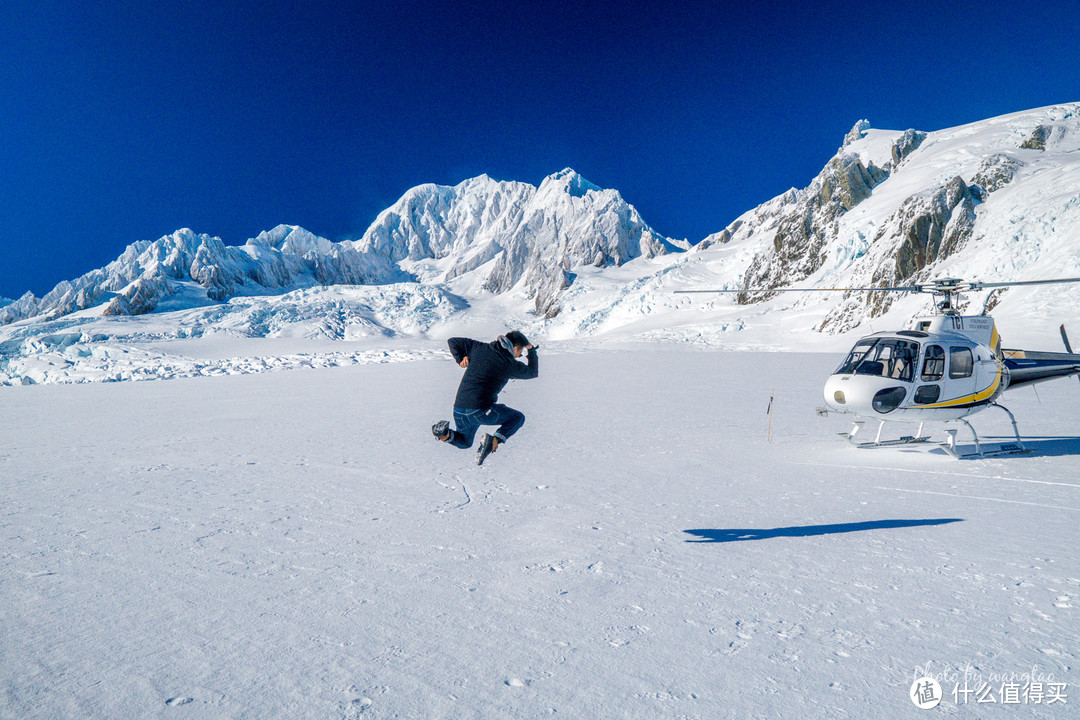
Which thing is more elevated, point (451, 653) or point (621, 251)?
point (621, 251)

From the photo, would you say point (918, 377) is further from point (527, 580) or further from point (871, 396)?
point (527, 580)

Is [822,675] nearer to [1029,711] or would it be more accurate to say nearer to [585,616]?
[1029,711]

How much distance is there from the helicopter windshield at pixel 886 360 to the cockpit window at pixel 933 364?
237 millimetres

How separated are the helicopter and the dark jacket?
472 cm

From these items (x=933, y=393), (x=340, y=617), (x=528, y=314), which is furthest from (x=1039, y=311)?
(x=528, y=314)

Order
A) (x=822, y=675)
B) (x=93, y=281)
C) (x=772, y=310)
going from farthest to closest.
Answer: (x=93, y=281) → (x=772, y=310) → (x=822, y=675)

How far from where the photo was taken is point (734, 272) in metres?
95.9

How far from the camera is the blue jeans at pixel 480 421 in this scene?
6.83 meters

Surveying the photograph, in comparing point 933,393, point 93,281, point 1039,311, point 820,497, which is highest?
point 93,281

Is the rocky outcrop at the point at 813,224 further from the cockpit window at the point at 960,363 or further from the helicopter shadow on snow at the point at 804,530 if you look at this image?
the helicopter shadow on snow at the point at 804,530

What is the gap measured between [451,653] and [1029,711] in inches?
127

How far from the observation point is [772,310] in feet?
221

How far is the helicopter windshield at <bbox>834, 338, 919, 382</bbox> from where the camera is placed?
9547 mm

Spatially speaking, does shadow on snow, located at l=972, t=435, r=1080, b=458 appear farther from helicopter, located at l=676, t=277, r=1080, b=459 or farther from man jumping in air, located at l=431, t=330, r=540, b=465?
man jumping in air, located at l=431, t=330, r=540, b=465
